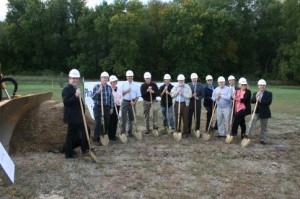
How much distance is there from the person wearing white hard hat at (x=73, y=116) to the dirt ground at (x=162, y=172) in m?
0.30

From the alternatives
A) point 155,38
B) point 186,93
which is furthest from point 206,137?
point 155,38

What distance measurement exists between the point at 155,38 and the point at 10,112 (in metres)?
52.5

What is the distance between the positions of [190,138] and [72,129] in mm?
4081

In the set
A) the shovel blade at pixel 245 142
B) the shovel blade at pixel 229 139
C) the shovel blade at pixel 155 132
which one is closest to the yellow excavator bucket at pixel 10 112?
the shovel blade at pixel 155 132

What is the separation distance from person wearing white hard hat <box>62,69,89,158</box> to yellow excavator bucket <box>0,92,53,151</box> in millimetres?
998

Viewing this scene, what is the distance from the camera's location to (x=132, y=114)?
11.8 m

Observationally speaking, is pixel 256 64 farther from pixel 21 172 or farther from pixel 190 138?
pixel 21 172

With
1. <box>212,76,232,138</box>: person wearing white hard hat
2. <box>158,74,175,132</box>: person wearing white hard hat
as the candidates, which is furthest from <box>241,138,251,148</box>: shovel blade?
<box>158,74,175,132</box>: person wearing white hard hat

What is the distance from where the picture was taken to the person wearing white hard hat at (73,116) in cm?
840

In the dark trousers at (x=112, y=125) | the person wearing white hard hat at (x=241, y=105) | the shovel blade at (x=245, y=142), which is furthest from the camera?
the person wearing white hard hat at (x=241, y=105)

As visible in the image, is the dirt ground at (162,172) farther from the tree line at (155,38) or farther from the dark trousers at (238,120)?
the tree line at (155,38)

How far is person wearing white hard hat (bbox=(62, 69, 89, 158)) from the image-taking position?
Result: 840cm

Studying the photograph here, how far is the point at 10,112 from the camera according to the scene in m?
8.20

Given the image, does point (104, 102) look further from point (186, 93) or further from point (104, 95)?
point (186, 93)
